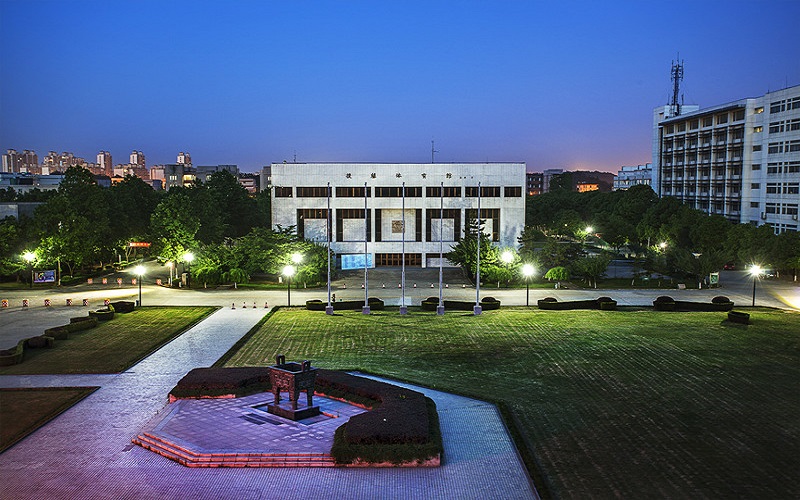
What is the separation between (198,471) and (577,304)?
3390cm

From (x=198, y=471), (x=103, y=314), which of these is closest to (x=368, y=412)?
(x=198, y=471)

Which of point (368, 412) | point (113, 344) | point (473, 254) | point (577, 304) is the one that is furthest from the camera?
point (473, 254)

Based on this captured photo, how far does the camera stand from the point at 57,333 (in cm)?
3759

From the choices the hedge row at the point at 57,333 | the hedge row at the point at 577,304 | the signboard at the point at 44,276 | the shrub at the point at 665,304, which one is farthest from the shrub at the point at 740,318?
the signboard at the point at 44,276

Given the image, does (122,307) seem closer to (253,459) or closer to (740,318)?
(253,459)

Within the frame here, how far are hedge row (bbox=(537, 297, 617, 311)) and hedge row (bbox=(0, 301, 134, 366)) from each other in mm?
28754

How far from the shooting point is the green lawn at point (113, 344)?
32.0 m

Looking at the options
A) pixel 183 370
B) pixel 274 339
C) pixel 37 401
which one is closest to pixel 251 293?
pixel 274 339

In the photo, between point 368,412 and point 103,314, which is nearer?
point 368,412

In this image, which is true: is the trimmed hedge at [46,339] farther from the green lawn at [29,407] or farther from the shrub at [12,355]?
the green lawn at [29,407]

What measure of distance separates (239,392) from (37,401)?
309 inches

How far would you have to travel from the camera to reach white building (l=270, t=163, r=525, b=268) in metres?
73.4

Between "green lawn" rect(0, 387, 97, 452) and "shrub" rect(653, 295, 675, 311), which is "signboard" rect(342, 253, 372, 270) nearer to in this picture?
"shrub" rect(653, 295, 675, 311)

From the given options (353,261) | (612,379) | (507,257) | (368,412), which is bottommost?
(612,379)
